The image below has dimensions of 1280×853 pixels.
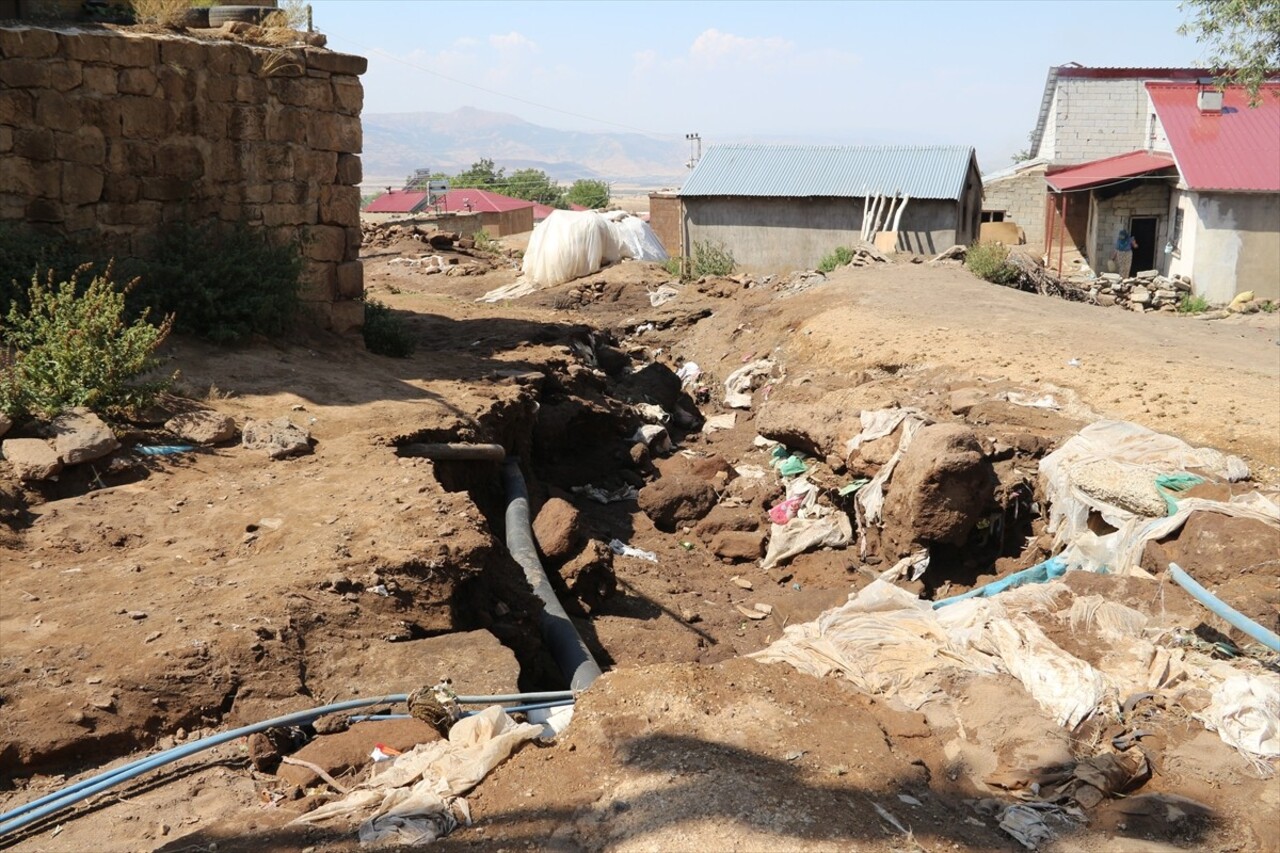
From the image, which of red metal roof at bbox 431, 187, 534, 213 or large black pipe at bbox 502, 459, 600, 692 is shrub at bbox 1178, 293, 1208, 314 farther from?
red metal roof at bbox 431, 187, 534, 213

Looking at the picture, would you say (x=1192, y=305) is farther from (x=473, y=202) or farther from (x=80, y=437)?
(x=473, y=202)

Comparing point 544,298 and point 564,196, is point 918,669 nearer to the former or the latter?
point 544,298

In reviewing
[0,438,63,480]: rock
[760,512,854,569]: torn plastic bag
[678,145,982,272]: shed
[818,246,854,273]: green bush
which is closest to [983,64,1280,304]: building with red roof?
[678,145,982,272]: shed

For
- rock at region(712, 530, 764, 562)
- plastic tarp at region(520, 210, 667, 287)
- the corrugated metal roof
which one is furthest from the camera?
the corrugated metal roof

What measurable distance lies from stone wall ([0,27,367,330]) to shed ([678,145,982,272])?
46.7ft

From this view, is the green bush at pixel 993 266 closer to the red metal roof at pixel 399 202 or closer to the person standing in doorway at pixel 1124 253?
the person standing in doorway at pixel 1124 253

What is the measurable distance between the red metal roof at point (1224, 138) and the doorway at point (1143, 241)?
1871mm

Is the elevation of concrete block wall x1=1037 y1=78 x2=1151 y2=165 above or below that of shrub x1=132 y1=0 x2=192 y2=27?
above

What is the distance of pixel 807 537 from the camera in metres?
9.49

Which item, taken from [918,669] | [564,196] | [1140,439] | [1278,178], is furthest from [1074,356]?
[564,196]

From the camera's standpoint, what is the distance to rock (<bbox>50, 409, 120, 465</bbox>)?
6602 mm

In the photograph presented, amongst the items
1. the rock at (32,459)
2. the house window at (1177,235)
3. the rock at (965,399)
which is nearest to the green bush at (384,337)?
the rock at (32,459)

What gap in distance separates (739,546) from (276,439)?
401 centimetres

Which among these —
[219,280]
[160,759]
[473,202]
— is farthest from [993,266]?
[473,202]
